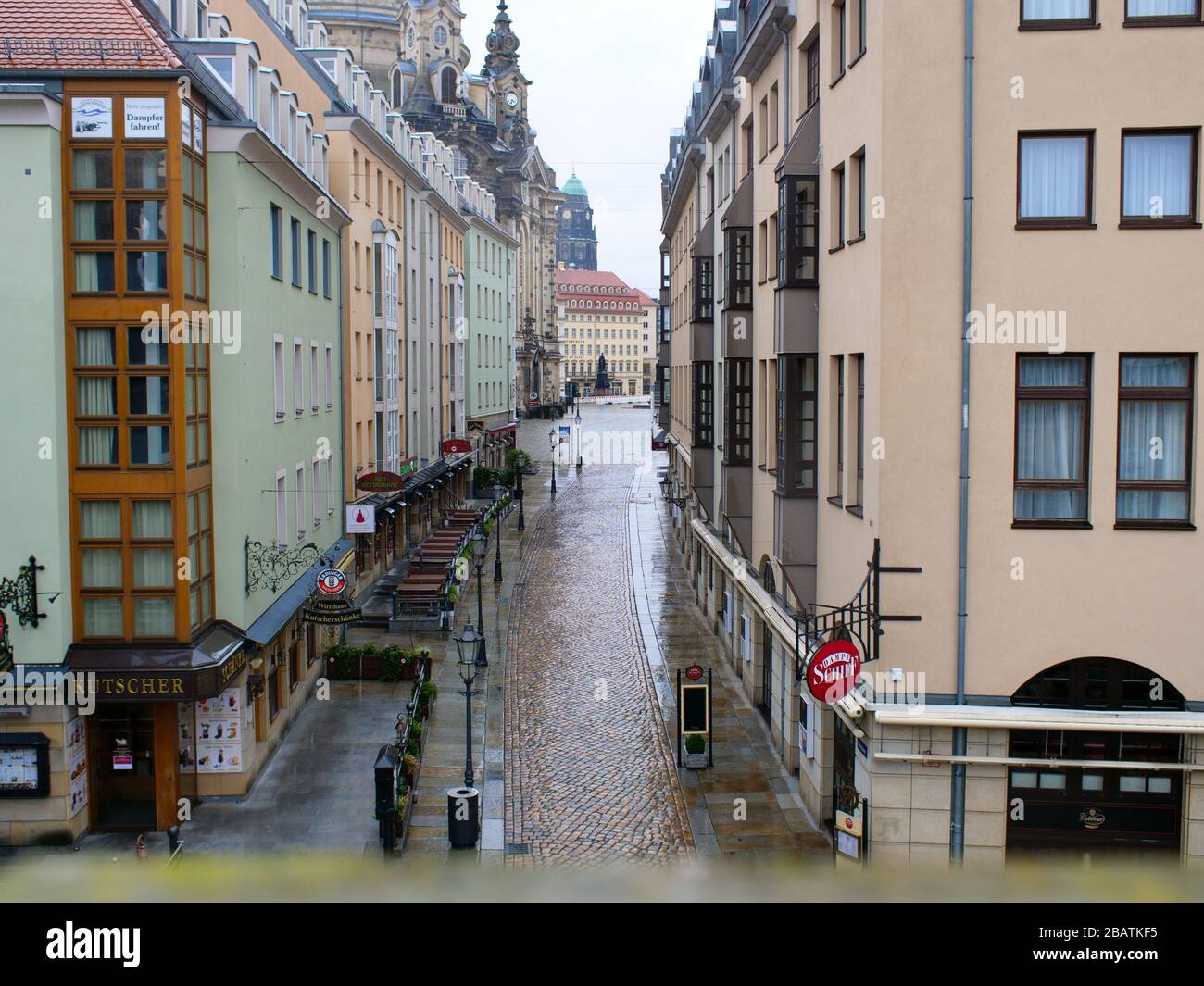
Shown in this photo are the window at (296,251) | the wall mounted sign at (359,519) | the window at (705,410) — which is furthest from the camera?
the window at (705,410)

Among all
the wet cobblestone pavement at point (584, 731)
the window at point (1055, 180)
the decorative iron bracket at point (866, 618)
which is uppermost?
the window at point (1055, 180)

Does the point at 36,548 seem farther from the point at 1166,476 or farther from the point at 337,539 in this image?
the point at 1166,476

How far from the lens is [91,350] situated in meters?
18.1

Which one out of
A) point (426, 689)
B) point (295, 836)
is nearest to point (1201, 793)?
point (295, 836)

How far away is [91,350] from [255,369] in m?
3.59

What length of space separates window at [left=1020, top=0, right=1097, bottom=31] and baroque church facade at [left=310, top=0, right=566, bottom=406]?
2794 inches

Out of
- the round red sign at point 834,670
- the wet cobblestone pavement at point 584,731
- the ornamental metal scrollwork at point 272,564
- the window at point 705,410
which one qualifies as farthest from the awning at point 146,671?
the window at point 705,410

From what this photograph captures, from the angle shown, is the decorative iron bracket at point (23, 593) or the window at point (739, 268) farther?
the window at point (739, 268)

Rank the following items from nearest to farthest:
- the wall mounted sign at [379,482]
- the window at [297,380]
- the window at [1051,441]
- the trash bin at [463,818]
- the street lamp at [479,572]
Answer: the window at [1051,441] < the trash bin at [463,818] < the window at [297,380] < the street lamp at [479,572] < the wall mounted sign at [379,482]

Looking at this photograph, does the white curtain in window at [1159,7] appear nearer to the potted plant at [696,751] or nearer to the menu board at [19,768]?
the potted plant at [696,751]

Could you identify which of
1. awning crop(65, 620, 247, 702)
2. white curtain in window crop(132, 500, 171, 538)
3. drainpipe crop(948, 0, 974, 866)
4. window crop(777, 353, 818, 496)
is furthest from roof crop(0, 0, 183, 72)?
drainpipe crop(948, 0, 974, 866)

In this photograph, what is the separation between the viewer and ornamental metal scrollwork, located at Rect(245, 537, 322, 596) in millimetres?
20656

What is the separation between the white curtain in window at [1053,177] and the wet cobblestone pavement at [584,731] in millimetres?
10335

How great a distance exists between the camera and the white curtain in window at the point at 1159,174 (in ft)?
44.9
